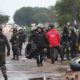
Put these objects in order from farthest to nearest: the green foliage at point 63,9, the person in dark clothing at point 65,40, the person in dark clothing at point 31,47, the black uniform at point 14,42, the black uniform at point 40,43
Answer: the green foliage at point 63,9
the black uniform at point 14,42
the person in dark clothing at point 65,40
the person in dark clothing at point 31,47
the black uniform at point 40,43

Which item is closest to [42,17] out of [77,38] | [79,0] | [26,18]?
[26,18]

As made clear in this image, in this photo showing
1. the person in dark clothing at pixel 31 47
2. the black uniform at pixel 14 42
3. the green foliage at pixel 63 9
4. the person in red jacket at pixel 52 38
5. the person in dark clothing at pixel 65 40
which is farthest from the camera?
the green foliage at pixel 63 9

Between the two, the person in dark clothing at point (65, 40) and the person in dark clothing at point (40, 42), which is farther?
the person in dark clothing at point (65, 40)

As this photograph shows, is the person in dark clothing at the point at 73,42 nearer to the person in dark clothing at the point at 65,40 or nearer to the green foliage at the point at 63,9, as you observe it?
the person in dark clothing at the point at 65,40

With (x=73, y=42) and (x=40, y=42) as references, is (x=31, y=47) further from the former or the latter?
(x=73, y=42)

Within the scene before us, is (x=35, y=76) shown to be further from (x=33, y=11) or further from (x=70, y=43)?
(x=33, y=11)

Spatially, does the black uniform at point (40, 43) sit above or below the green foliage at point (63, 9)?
below

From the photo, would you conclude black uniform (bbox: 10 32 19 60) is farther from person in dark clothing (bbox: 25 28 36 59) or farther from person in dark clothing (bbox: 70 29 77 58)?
person in dark clothing (bbox: 25 28 36 59)

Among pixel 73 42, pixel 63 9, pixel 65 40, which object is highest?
pixel 63 9

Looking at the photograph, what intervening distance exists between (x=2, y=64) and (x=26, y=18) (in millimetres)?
174398

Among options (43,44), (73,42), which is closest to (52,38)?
(43,44)

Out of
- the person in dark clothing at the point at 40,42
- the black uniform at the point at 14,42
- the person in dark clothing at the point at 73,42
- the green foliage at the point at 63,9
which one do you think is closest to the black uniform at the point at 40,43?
the person in dark clothing at the point at 40,42

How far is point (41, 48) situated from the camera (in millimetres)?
18688

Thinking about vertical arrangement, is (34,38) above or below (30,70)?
above
